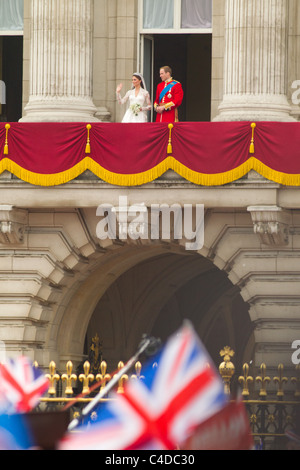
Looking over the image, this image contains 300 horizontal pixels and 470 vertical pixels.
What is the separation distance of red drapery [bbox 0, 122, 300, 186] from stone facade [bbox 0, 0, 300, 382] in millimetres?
276

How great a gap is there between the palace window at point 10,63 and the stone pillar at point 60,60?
1701 millimetres

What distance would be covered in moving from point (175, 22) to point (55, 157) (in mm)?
4121

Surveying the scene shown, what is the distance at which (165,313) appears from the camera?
135ft

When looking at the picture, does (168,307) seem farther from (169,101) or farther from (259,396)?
(259,396)

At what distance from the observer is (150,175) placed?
101 feet

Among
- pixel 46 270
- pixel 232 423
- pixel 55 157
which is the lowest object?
pixel 232 423

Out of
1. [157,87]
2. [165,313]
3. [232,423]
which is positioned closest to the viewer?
[232,423]

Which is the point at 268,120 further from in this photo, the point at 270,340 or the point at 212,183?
the point at 270,340

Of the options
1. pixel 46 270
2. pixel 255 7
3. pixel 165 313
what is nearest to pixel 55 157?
pixel 46 270

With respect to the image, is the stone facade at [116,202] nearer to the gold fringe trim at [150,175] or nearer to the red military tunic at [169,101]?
the gold fringe trim at [150,175]

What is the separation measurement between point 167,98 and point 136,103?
0.60m

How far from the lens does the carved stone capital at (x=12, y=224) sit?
31266 mm

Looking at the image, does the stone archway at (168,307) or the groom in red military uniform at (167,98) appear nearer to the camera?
the groom in red military uniform at (167,98)

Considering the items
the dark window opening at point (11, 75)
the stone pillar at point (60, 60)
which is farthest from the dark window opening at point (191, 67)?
the stone pillar at point (60, 60)
